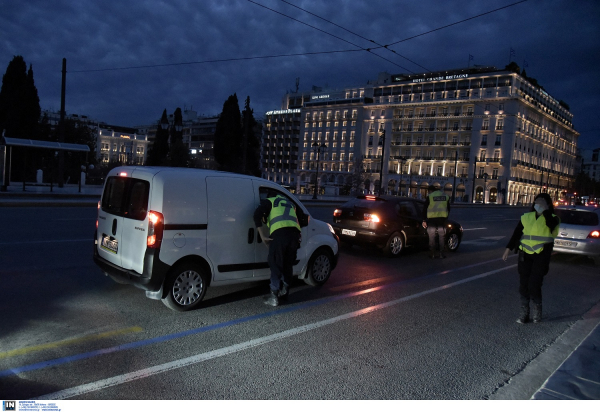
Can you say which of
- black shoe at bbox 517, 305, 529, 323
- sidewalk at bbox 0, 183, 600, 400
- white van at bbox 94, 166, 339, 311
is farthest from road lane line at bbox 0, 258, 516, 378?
sidewalk at bbox 0, 183, 600, 400

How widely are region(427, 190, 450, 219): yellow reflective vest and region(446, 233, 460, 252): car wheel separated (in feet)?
5.35

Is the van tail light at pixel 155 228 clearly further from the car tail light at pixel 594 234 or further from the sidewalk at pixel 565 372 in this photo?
the car tail light at pixel 594 234

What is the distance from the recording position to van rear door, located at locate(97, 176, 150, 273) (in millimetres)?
5336

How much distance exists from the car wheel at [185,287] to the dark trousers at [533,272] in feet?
13.8

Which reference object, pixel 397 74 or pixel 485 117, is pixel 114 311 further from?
pixel 397 74

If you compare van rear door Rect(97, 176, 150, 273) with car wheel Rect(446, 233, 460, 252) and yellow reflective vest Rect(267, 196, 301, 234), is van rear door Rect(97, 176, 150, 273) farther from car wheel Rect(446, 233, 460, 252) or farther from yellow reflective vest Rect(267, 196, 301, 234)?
car wheel Rect(446, 233, 460, 252)

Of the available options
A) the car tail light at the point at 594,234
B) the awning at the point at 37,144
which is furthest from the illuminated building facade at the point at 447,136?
A: the car tail light at the point at 594,234

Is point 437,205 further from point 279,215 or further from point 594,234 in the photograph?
point 279,215

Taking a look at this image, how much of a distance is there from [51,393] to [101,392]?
1.21 feet

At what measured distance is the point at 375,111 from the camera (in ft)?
343

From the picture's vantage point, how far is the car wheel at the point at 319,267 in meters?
7.20

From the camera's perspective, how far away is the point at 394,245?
36.0 ft

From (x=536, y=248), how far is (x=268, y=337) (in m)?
3.67
